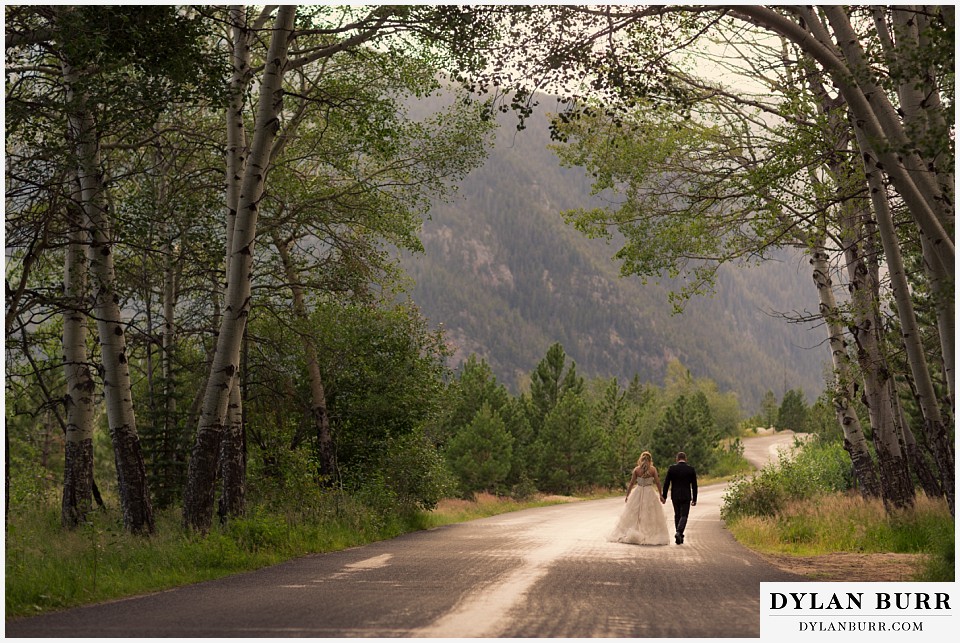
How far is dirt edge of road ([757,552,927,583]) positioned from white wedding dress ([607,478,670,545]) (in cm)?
242

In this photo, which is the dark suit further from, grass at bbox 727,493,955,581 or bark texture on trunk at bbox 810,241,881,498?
bark texture on trunk at bbox 810,241,881,498

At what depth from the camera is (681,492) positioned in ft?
58.8

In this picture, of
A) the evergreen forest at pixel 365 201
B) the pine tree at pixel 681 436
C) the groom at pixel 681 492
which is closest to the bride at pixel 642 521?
the groom at pixel 681 492

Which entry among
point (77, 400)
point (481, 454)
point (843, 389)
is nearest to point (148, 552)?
point (77, 400)

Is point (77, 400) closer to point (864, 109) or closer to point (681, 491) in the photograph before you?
point (681, 491)

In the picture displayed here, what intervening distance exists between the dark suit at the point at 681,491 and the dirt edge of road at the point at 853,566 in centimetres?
234

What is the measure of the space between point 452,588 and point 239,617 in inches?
102

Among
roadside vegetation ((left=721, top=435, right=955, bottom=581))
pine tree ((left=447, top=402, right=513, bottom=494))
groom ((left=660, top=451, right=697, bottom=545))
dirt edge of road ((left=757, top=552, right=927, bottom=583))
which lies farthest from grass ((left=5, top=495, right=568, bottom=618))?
pine tree ((left=447, top=402, right=513, bottom=494))

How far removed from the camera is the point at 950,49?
916cm

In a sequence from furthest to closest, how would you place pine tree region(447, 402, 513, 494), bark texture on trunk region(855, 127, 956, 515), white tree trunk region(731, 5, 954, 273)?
pine tree region(447, 402, 513, 494)
bark texture on trunk region(855, 127, 956, 515)
white tree trunk region(731, 5, 954, 273)

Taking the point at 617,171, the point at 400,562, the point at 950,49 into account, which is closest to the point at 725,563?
the point at 400,562

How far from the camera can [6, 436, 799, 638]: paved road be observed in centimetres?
743

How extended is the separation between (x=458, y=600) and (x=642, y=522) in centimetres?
922

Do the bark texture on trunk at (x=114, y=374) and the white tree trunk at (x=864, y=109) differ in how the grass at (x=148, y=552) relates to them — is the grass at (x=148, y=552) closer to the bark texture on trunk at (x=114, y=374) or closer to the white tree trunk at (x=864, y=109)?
the bark texture on trunk at (x=114, y=374)
